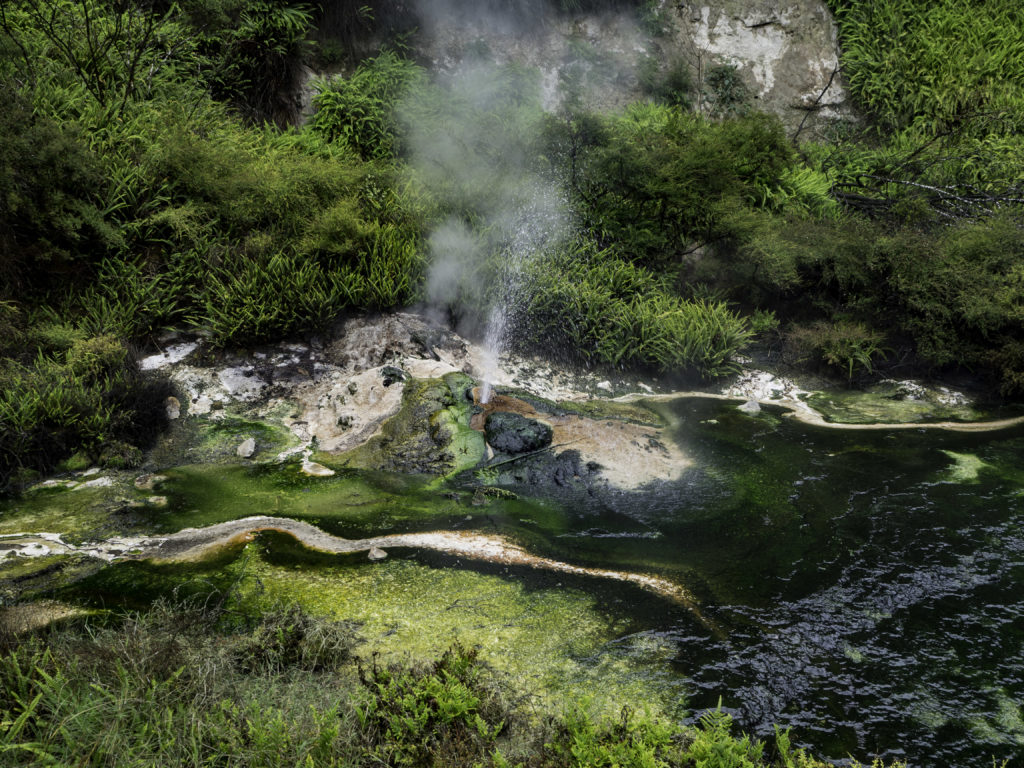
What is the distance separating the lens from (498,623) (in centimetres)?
371

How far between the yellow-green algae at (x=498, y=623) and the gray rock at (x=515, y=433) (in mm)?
2034

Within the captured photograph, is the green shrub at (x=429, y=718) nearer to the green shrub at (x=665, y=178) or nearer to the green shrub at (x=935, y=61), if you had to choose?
the green shrub at (x=665, y=178)

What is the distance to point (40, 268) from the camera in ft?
23.9

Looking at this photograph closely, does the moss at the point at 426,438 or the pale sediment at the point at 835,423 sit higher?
the pale sediment at the point at 835,423

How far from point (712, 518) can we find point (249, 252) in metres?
6.25

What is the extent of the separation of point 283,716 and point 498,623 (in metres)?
1.37

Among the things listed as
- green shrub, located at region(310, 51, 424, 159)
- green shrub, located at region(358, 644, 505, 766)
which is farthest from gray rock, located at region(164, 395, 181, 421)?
green shrub, located at region(310, 51, 424, 159)

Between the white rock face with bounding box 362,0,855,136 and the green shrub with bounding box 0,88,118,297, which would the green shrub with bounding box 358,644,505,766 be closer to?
the green shrub with bounding box 0,88,118,297

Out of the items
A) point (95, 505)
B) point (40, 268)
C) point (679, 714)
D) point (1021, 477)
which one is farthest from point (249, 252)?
point (1021, 477)

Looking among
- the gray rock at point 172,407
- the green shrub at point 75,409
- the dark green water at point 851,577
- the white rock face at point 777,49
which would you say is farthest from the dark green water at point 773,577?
the white rock face at point 777,49

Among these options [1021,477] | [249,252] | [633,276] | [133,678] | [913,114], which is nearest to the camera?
[133,678]

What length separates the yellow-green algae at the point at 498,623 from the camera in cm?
323

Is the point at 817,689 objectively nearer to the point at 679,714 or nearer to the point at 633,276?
the point at 679,714

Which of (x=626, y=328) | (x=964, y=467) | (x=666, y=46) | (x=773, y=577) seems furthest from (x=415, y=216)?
(x=666, y=46)
